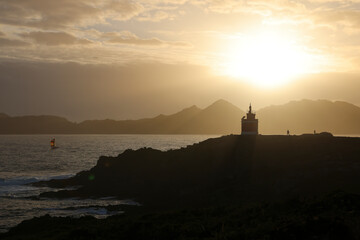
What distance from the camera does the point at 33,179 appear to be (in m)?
81.2

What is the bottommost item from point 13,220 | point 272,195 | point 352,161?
point 13,220

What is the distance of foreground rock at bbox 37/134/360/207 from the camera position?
46.3 metres

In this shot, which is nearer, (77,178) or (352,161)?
(352,161)

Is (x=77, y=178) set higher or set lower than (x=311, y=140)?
lower

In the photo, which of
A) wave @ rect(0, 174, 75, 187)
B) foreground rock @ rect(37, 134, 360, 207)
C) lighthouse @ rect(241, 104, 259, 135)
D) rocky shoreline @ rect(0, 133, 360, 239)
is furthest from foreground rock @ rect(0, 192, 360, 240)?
wave @ rect(0, 174, 75, 187)

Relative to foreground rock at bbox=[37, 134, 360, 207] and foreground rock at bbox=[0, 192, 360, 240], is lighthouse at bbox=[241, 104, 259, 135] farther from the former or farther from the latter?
foreground rock at bbox=[0, 192, 360, 240]

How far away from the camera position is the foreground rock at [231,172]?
46.3 metres

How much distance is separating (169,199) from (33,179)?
133ft

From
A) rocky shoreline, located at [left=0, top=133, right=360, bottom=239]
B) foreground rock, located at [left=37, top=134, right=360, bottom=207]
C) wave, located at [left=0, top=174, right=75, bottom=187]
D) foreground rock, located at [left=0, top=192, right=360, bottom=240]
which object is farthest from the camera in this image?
wave, located at [left=0, top=174, right=75, bottom=187]

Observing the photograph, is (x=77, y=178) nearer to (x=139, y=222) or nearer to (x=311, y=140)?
(x=311, y=140)

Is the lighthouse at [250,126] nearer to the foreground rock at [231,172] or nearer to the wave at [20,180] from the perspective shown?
the foreground rock at [231,172]

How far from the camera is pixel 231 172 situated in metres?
54.7

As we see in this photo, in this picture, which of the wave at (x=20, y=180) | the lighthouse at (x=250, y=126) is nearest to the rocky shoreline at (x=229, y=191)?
the lighthouse at (x=250, y=126)

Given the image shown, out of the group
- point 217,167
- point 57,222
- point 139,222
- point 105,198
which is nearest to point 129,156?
point 105,198
